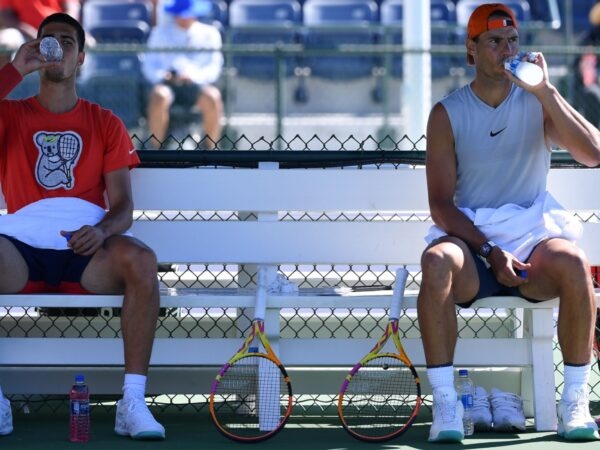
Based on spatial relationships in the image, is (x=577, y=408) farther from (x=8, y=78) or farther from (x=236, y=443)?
(x=8, y=78)

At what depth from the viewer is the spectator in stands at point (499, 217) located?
5133 mm

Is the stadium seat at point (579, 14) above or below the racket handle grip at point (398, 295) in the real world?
above

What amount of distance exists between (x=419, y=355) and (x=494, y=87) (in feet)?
3.67

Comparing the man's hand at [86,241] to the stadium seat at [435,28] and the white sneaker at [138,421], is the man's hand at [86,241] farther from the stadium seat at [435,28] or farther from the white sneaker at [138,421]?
the stadium seat at [435,28]

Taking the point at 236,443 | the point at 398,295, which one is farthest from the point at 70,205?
the point at 398,295

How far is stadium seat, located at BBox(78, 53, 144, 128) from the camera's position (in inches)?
487

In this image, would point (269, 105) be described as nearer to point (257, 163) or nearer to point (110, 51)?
point (110, 51)

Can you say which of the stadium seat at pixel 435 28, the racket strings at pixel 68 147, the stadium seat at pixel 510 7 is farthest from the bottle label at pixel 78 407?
the stadium seat at pixel 510 7

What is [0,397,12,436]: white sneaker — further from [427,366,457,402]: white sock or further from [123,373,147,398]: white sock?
[427,366,457,402]: white sock

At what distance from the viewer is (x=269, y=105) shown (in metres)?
13.4

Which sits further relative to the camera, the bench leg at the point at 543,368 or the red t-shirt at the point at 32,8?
the red t-shirt at the point at 32,8

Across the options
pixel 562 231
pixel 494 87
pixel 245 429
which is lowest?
pixel 245 429

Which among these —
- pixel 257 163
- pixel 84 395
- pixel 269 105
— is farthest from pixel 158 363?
pixel 269 105

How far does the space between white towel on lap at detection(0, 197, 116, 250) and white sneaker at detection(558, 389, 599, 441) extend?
6.42ft
